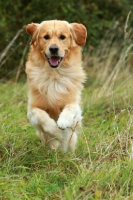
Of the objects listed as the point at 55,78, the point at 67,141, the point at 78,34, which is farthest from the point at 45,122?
the point at 78,34

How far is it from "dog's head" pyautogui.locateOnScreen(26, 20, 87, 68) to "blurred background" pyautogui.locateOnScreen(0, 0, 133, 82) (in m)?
4.25

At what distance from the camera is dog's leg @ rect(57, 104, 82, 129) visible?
14.3 ft

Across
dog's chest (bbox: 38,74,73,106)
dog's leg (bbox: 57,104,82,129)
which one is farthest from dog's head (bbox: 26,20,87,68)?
dog's leg (bbox: 57,104,82,129)

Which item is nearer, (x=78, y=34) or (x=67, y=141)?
(x=67, y=141)

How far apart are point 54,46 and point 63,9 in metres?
5.51

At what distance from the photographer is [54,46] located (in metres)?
4.74

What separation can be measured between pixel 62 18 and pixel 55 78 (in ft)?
18.3

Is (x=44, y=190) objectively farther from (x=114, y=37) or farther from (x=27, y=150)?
(x=114, y=37)

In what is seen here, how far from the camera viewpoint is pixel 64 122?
4.38 metres

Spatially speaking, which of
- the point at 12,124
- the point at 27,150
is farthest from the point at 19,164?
the point at 12,124

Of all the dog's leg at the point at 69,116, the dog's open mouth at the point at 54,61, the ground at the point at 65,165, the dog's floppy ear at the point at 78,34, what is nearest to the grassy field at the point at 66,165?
the ground at the point at 65,165

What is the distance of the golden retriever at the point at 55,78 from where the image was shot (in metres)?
4.72

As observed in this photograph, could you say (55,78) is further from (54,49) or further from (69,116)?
(69,116)

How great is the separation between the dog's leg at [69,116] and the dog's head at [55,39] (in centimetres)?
49
